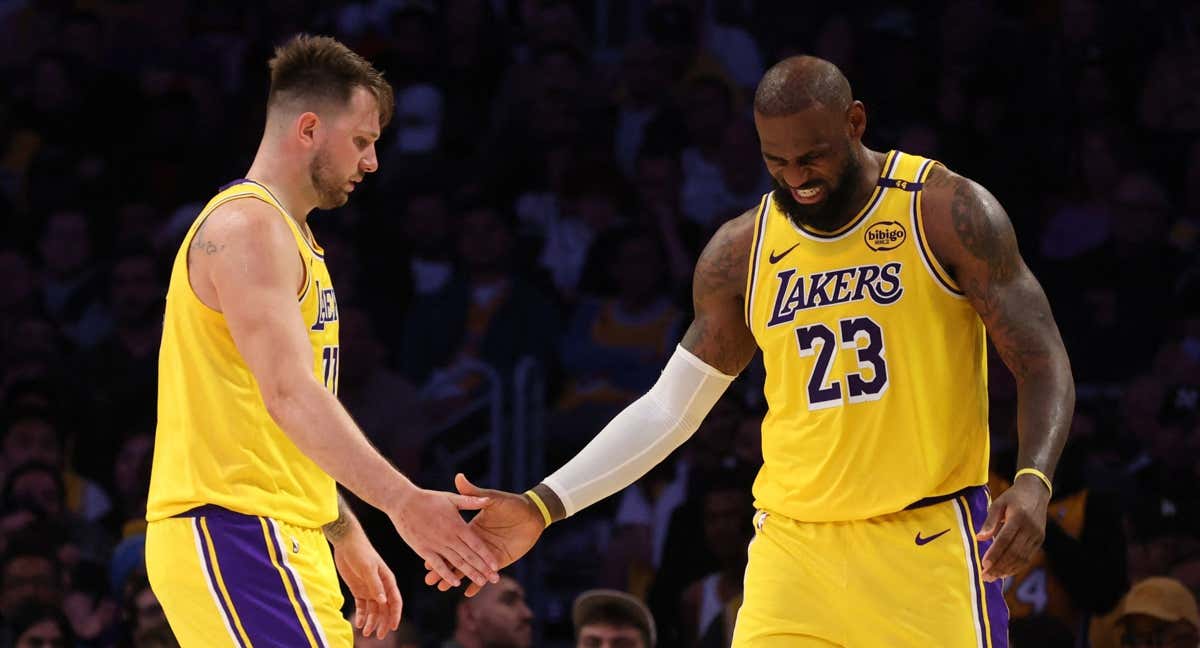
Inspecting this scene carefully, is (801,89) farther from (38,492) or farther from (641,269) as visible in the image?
(38,492)

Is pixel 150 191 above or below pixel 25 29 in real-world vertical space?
below

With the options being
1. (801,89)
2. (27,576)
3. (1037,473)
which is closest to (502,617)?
(27,576)

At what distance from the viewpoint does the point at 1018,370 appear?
4723 millimetres

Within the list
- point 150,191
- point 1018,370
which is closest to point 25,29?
point 150,191

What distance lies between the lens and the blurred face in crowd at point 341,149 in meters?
5.02

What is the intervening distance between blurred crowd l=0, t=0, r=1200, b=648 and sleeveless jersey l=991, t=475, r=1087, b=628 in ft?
0.05

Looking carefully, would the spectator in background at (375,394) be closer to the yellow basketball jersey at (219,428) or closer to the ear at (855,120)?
the yellow basketball jersey at (219,428)

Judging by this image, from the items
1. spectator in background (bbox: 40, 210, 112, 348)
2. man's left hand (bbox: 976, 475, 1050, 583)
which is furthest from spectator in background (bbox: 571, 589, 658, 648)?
spectator in background (bbox: 40, 210, 112, 348)

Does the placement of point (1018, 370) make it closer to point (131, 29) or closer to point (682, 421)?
point (682, 421)

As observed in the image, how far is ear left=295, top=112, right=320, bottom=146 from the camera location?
16.4 ft

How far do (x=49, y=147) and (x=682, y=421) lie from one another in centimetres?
704

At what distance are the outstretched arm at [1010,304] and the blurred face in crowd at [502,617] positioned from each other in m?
3.47

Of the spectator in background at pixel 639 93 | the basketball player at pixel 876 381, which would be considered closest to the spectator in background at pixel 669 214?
the spectator in background at pixel 639 93

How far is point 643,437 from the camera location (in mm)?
5379
